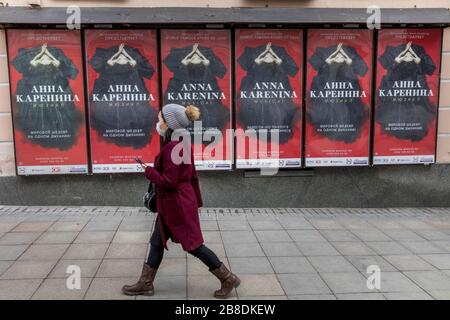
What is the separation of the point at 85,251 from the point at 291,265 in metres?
2.32

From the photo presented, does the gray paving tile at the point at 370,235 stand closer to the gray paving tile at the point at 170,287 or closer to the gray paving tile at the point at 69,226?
the gray paving tile at the point at 170,287

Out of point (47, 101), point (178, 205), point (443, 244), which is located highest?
point (47, 101)

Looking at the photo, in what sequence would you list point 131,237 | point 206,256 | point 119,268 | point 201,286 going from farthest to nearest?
point 131,237 < point 119,268 < point 201,286 < point 206,256

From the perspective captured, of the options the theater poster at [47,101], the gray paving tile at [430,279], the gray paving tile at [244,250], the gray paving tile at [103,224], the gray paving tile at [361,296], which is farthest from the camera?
the theater poster at [47,101]

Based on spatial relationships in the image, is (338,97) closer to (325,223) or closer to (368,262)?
(325,223)

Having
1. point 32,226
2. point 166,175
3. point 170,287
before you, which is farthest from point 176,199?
point 32,226

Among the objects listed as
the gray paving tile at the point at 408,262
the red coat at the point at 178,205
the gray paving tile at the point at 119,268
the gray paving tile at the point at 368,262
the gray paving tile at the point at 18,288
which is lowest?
the gray paving tile at the point at 408,262

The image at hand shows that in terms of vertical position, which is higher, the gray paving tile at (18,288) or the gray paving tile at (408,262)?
the gray paving tile at (18,288)

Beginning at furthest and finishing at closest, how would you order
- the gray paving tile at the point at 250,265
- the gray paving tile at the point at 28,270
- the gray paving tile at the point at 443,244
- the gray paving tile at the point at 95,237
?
the gray paving tile at the point at 95,237, the gray paving tile at the point at 443,244, the gray paving tile at the point at 250,265, the gray paving tile at the point at 28,270

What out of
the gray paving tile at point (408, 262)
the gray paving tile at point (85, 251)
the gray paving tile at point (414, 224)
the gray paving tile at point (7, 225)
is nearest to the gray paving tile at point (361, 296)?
the gray paving tile at point (408, 262)

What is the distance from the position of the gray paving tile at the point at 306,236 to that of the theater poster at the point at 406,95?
1.92 meters

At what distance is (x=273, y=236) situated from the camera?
6031 millimetres

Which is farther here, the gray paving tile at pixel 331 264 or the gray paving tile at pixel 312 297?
the gray paving tile at pixel 331 264

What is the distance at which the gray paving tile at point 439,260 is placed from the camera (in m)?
5.05
